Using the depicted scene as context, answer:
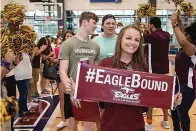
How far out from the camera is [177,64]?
9.84 feet

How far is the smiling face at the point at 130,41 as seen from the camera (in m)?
1.88

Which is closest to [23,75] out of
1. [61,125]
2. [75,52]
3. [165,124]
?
[61,125]

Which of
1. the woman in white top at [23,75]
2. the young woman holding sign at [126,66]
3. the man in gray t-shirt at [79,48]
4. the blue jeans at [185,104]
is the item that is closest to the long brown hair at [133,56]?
the young woman holding sign at [126,66]

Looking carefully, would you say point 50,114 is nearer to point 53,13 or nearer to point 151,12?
point 151,12

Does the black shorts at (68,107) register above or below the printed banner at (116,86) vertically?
below

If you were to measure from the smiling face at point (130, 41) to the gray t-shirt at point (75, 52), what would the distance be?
92 cm

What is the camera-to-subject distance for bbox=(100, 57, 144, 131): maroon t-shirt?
1.84 meters

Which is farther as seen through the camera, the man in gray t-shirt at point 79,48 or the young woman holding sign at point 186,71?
the young woman holding sign at point 186,71

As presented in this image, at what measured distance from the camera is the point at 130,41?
1884 mm

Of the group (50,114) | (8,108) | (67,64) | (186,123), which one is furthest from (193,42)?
(50,114)

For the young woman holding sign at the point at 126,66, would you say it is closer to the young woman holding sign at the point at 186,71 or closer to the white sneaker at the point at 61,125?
the young woman holding sign at the point at 186,71

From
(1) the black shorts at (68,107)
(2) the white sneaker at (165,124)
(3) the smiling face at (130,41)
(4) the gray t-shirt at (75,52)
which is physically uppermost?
(3) the smiling face at (130,41)

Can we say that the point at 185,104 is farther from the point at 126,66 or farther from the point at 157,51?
the point at 126,66

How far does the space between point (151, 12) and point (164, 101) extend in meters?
2.43
